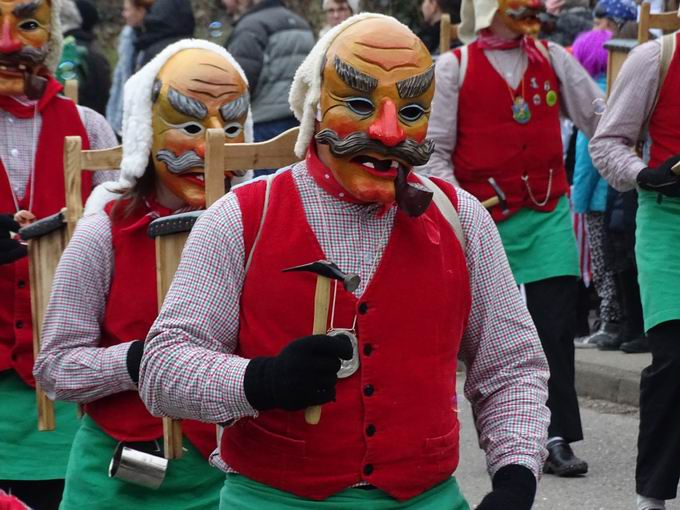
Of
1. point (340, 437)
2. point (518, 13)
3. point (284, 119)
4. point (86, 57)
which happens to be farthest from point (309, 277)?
point (86, 57)

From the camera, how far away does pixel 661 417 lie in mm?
5559

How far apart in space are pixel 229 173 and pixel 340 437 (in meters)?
1.50

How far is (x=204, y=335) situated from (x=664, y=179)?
2.77 meters

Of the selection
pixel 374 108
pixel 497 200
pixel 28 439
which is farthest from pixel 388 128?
pixel 497 200

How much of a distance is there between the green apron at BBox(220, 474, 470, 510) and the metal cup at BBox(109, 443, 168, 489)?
894 millimetres

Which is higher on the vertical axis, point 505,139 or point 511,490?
point 511,490

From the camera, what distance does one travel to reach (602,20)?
9.37 m

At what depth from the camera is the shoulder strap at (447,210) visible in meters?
3.26

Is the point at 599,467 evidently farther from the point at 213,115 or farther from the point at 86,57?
A: the point at 86,57

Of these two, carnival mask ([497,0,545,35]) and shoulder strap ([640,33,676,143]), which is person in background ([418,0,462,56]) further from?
→ shoulder strap ([640,33,676,143])

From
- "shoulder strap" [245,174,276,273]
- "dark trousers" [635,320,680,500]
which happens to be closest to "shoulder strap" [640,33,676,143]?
"dark trousers" [635,320,680,500]

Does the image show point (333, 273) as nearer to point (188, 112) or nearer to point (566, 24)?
point (188, 112)

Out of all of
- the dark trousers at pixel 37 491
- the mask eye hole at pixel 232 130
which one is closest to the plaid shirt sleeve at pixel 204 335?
the mask eye hole at pixel 232 130

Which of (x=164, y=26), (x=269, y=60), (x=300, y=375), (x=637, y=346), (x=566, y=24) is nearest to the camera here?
(x=300, y=375)
